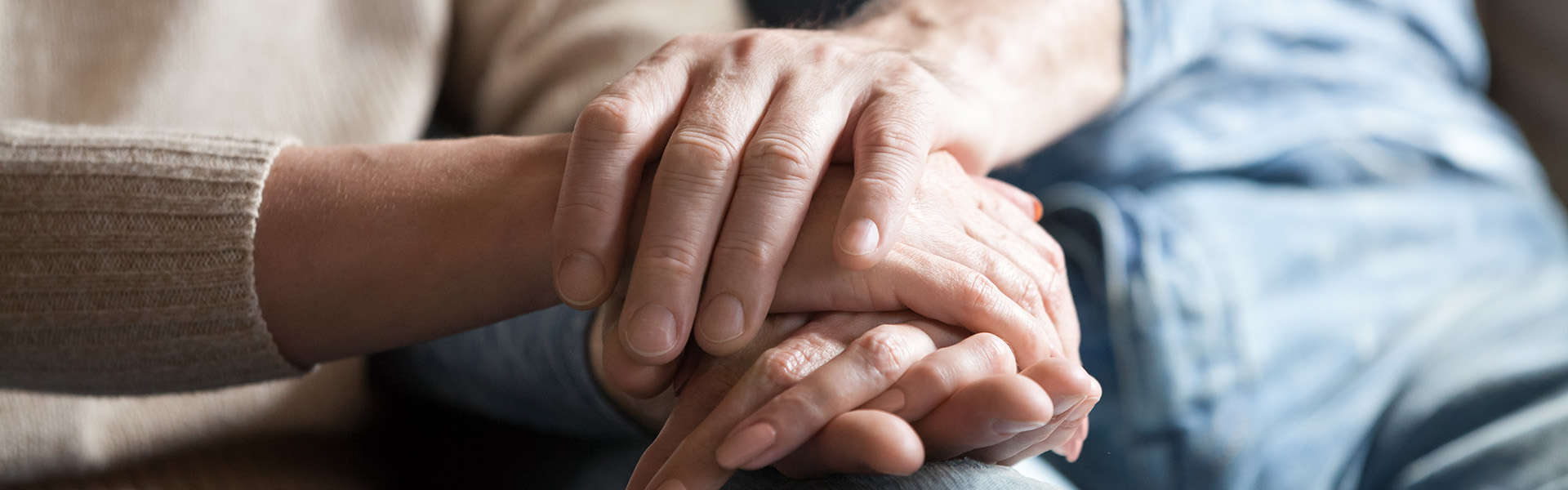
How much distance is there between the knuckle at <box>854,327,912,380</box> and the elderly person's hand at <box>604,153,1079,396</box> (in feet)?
0.11

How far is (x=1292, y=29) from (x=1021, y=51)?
306mm

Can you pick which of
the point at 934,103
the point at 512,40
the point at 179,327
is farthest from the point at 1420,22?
the point at 179,327

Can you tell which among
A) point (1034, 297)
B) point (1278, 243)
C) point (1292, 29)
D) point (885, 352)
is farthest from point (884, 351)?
point (1292, 29)

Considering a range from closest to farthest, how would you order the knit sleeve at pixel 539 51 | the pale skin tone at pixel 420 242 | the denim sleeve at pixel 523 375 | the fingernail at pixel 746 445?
1. the fingernail at pixel 746 445
2. the pale skin tone at pixel 420 242
3. the denim sleeve at pixel 523 375
4. the knit sleeve at pixel 539 51

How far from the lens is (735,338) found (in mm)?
397

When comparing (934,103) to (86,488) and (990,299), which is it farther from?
(86,488)

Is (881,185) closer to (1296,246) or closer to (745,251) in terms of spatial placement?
(745,251)

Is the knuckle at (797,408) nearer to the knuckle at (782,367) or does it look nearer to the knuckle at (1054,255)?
the knuckle at (782,367)

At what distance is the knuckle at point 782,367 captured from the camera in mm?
373

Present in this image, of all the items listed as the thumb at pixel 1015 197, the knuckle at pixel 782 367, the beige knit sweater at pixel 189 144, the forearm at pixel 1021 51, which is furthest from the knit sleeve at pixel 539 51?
the knuckle at pixel 782 367

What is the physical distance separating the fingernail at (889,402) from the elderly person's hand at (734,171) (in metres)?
0.06

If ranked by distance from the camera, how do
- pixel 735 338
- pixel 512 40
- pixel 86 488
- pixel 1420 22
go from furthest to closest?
pixel 1420 22
pixel 512 40
pixel 86 488
pixel 735 338

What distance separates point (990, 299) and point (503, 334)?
1.01ft

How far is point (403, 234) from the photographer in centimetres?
45
